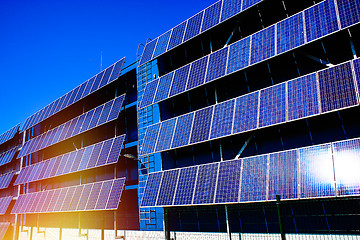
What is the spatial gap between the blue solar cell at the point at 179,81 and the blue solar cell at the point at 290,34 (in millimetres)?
5035

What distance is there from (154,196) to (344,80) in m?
9.46

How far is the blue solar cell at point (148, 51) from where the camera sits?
17641mm

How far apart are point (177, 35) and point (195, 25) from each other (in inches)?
53.5

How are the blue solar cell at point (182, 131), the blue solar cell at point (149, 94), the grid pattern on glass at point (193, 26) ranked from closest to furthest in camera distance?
1. the blue solar cell at point (182, 131)
2. the grid pattern on glass at point (193, 26)
3. the blue solar cell at point (149, 94)

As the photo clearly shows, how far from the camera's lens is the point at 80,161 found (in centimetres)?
2059

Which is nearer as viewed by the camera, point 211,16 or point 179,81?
point 211,16

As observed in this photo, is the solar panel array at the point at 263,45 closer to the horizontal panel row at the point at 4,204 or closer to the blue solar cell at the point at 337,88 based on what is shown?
the blue solar cell at the point at 337,88

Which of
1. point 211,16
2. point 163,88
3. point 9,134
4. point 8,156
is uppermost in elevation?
point 9,134

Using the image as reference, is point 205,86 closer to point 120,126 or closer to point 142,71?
point 142,71

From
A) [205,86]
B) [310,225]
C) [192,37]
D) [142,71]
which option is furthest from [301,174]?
[142,71]

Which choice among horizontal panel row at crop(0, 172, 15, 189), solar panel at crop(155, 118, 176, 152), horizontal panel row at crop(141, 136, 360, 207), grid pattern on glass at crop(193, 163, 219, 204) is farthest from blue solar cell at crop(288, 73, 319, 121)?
horizontal panel row at crop(0, 172, 15, 189)

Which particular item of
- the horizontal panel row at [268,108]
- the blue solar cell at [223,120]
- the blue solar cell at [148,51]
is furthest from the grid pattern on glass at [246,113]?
the blue solar cell at [148,51]

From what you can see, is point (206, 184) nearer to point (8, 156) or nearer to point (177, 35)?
point (177, 35)

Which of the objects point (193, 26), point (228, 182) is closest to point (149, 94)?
point (193, 26)
